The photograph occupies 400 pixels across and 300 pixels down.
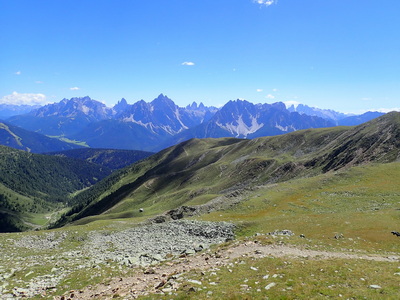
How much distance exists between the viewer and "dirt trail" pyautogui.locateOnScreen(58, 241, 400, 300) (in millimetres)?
20344

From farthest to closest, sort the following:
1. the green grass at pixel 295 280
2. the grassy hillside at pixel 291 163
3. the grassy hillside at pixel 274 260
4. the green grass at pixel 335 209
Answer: the grassy hillside at pixel 291 163
the green grass at pixel 335 209
the grassy hillside at pixel 274 260
the green grass at pixel 295 280

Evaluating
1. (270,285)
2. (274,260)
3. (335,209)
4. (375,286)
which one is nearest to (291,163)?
(335,209)

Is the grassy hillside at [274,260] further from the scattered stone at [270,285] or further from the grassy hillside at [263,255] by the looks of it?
the scattered stone at [270,285]

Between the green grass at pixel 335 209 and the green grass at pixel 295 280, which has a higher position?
the green grass at pixel 295 280

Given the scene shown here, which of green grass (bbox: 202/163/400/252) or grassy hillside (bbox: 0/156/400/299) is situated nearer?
grassy hillside (bbox: 0/156/400/299)

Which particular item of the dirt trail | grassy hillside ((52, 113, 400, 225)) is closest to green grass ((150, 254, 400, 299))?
the dirt trail

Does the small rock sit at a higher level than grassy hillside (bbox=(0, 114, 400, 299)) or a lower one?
higher

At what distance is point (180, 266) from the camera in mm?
25703

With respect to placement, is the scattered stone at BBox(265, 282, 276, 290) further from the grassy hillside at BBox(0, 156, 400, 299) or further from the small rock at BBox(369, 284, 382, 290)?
the small rock at BBox(369, 284, 382, 290)

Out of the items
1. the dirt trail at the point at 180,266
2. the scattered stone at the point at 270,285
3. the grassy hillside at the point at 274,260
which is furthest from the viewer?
the dirt trail at the point at 180,266

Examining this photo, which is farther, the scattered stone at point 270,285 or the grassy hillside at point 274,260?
the grassy hillside at point 274,260

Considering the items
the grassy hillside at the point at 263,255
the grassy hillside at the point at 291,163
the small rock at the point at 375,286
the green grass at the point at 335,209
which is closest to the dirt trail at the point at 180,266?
the grassy hillside at the point at 263,255

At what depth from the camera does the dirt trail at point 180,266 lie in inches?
801

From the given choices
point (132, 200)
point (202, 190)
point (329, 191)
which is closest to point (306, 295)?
point (329, 191)
